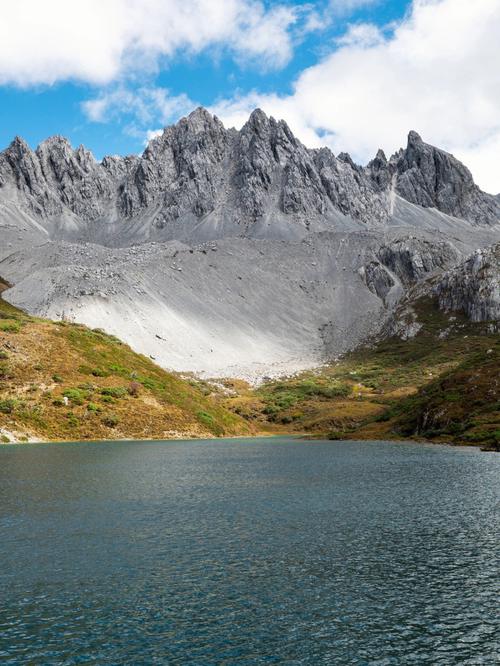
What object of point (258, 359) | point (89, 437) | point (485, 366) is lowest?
point (89, 437)

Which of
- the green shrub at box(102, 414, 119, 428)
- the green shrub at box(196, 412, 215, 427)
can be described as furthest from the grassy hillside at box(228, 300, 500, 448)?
the green shrub at box(102, 414, 119, 428)

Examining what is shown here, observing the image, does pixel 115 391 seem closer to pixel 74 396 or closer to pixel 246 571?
pixel 74 396

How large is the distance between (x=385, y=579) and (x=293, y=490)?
1699cm

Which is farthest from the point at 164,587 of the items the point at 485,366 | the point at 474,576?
the point at 485,366

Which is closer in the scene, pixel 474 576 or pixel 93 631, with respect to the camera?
pixel 93 631

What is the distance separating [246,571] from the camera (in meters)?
18.6

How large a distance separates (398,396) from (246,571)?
11549cm

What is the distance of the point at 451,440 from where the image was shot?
7131 centimetres

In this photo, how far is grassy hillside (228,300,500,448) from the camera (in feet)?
254

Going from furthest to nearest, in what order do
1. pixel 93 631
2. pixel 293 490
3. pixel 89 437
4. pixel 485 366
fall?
pixel 485 366 < pixel 89 437 < pixel 293 490 < pixel 93 631

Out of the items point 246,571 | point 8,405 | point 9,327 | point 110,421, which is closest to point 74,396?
Result: point 110,421

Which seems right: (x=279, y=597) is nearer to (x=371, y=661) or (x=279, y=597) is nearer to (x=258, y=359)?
(x=371, y=661)

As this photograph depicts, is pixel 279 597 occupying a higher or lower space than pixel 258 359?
lower

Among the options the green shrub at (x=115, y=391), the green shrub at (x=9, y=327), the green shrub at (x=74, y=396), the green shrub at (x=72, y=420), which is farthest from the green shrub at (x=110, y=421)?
the green shrub at (x=9, y=327)
